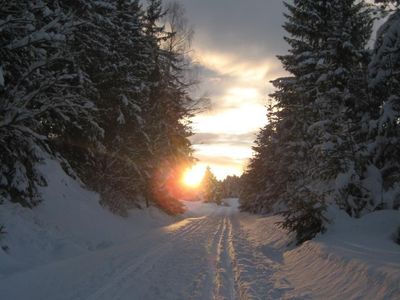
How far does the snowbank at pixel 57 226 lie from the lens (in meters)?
9.32

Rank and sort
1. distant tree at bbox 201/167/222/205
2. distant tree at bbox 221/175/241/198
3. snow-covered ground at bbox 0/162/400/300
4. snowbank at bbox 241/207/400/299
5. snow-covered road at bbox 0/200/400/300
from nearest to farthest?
snowbank at bbox 241/207/400/299 < snow-covered road at bbox 0/200/400/300 < snow-covered ground at bbox 0/162/400/300 < distant tree at bbox 201/167/222/205 < distant tree at bbox 221/175/241/198

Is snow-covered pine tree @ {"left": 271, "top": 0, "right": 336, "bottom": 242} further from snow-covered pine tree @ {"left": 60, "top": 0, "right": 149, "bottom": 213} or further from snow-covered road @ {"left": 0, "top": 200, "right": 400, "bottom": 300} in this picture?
snow-covered pine tree @ {"left": 60, "top": 0, "right": 149, "bottom": 213}

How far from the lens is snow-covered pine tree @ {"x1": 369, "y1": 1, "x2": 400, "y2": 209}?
9.44 metres

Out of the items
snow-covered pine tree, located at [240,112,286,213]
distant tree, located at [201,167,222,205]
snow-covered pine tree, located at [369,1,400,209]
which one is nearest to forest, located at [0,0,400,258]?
snow-covered pine tree, located at [369,1,400,209]

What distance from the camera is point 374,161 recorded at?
12.7 meters

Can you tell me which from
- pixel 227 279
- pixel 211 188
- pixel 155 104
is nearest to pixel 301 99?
pixel 155 104

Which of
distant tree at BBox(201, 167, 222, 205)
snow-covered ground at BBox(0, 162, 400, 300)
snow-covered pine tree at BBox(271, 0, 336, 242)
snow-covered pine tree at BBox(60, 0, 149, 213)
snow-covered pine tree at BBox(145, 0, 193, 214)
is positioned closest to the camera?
snow-covered ground at BBox(0, 162, 400, 300)

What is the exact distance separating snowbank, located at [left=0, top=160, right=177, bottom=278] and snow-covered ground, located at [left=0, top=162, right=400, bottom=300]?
0.04 m

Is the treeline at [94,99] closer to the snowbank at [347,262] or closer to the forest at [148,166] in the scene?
the forest at [148,166]

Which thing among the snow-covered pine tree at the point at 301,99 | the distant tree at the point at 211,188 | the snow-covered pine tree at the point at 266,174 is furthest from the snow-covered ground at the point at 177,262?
the distant tree at the point at 211,188

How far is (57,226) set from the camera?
1217 centimetres

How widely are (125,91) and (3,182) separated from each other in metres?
8.36

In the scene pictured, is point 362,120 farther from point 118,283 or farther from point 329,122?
point 118,283

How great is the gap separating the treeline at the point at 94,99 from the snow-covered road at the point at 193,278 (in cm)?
339
